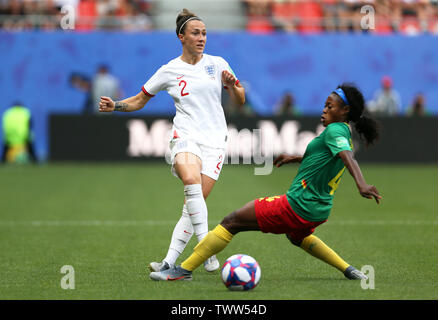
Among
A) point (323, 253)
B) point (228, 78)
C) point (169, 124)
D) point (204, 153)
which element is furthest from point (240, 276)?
point (169, 124)

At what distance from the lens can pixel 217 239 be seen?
6773mm

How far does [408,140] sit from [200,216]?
49.3 ft

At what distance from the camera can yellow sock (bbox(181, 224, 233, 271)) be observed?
677 cm

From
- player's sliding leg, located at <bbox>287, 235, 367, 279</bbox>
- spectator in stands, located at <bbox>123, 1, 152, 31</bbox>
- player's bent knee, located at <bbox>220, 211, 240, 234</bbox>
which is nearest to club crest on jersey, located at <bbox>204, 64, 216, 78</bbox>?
player's bent knee, located at <bbox>220, 211, 240, 234</bbox>

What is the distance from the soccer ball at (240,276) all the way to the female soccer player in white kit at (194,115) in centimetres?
79

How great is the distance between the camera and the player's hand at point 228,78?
7.43 m

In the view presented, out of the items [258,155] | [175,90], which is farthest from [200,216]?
[258,155]

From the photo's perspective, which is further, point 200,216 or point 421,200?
point 421,200

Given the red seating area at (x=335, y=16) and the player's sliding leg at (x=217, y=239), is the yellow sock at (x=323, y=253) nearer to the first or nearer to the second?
the player's sliding leg at (x=217, y=239)

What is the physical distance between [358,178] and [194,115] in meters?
1.83

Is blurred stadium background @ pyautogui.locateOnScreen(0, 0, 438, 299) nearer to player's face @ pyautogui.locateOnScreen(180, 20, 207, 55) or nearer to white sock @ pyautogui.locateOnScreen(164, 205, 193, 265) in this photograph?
white sock @ pyautogui.locateOnScreen(164, 205, 193, 265)

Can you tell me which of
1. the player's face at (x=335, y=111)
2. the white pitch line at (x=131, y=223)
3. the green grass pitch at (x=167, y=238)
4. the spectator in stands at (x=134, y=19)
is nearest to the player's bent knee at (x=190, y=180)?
the green grass pitch at (x=167, y=238)

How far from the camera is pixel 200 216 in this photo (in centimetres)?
723

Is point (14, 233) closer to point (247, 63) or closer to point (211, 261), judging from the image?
point (211, 261)
